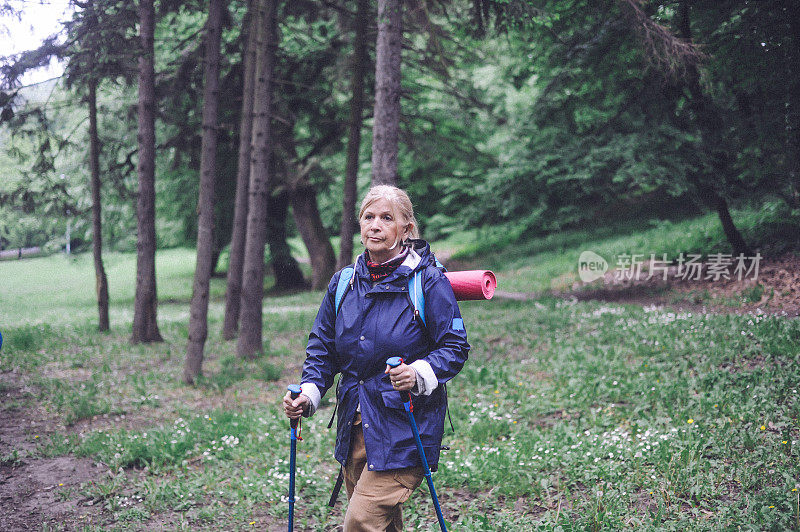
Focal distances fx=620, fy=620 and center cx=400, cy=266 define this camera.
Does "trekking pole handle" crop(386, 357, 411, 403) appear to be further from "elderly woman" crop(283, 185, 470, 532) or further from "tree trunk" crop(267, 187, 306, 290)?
"tree trunk" crop(267, 187, 306, 290)

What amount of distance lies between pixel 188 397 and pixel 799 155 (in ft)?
36.8

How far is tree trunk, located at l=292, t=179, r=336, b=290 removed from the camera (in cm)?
2255

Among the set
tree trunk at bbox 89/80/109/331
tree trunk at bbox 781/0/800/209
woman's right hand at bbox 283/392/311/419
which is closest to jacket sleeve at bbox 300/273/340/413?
woman's right hand at bbox 283/392/311/419

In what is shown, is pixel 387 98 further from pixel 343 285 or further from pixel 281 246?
pixel 281 246

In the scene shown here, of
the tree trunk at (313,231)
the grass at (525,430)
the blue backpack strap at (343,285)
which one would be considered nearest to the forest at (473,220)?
the grass at (525,430)

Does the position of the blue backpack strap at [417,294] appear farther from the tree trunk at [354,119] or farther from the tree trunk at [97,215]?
the tree trunk at [97,215]

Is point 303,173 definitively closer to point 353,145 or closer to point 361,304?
point 353,145

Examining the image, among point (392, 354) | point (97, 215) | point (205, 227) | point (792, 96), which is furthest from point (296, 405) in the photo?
point (97, 215)

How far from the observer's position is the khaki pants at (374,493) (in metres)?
3.04

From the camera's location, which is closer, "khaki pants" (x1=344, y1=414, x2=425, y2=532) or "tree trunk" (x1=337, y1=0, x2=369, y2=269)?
"khaki pants" (x1=344, y1=414, x2=425, y2=532)

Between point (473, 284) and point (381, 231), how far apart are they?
0.58 m

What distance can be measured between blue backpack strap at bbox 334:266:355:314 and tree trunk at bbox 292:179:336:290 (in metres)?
19.1

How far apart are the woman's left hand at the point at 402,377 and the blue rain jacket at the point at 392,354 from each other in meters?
0.16

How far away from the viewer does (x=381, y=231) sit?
3250 millimetres
